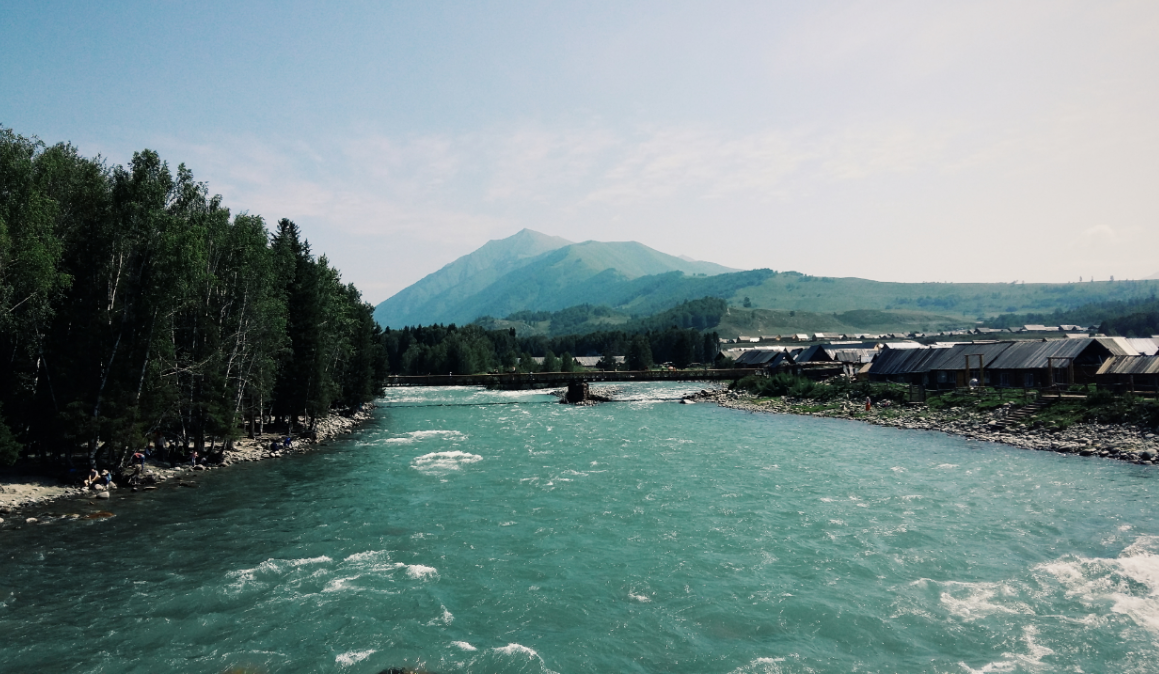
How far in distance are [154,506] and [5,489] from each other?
656 cm

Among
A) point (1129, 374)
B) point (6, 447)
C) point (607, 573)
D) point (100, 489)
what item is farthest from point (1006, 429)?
point (6, 447)

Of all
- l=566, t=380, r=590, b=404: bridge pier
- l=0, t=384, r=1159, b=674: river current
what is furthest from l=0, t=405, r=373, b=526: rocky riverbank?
l=566, t=380, r=590, b=404: bridge pier

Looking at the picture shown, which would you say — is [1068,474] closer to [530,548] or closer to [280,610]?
[530,548]

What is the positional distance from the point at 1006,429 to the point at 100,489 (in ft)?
182

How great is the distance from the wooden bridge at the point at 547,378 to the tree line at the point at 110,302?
7732 centimetres

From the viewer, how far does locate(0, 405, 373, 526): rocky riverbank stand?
26688 millimetres

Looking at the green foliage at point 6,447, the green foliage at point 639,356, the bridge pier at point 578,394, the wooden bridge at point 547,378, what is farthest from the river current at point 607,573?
the green foliage at point 639,356

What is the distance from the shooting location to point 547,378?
12394 cm

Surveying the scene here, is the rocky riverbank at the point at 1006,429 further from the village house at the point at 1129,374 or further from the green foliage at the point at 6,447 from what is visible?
the green foliage at the point at 6,447

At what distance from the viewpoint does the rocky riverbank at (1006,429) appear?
37438 millimetres

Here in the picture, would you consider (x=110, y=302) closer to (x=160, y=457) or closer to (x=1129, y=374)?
(x=160, y=457)

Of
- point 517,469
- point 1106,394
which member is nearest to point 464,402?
point 517,469

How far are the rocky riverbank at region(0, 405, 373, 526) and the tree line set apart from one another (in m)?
1.67

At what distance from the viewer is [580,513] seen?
86.1ft
